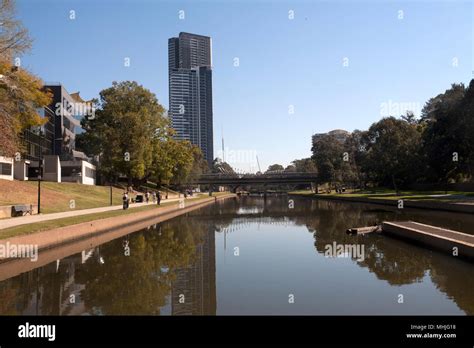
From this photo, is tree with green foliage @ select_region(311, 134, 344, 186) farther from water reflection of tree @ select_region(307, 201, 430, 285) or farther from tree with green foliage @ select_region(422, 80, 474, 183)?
water reflection of tree @ select_region(307, 201, 430, 285)

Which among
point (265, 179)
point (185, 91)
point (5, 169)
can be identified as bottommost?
point (265, 179)

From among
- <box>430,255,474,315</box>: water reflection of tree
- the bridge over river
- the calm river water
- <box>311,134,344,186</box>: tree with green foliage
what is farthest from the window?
the bridge over river

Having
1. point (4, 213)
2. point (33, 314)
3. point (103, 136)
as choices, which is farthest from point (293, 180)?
point (33, 314)

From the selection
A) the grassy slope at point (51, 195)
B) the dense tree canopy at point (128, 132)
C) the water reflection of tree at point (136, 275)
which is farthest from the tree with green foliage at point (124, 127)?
the water reflection of tree at point (136, 275)

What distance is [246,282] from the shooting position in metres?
12.8

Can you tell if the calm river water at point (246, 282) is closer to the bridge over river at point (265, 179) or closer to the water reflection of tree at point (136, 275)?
the water reflection of tree at point (136, 275)

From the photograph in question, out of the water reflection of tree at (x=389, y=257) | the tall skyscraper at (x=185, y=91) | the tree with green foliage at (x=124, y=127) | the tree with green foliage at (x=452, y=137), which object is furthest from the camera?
the tall skyscraper at (x=185, y=91)

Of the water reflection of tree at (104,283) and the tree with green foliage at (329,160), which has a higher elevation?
the tree with green foliage at (329,160)

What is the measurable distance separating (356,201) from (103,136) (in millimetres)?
38851

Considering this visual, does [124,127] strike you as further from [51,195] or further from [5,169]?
[51,195]

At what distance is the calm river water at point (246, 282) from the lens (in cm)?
1016

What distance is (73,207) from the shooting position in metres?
37.9

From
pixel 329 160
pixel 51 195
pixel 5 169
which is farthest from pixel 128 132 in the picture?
pixel 329 160

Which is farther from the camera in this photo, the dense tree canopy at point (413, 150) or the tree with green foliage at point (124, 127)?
the tree with green foliage at point (124, 127)
